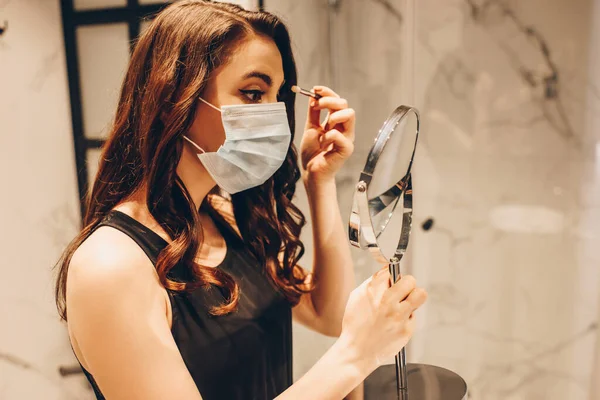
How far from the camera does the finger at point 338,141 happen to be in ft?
3.14

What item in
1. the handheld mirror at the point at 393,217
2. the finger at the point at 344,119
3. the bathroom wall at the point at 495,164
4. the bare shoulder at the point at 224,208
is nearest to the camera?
the handheld mirror at the point at 393,217

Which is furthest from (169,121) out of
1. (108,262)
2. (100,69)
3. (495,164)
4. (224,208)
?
(495,164)

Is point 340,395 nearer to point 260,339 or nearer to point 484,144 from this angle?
point 260,339

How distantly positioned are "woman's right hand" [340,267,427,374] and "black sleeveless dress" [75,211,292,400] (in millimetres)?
207

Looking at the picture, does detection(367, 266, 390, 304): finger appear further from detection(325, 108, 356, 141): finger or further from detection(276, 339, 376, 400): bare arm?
detection(325, 108, 356, 141): finger

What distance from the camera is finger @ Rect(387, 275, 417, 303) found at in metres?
0.72

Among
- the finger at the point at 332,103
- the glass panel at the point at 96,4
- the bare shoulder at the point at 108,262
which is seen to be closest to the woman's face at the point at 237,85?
the finger at the point at 332,103

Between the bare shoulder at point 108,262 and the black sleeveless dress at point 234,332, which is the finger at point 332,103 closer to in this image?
the black sleeveless dress at point 234,332

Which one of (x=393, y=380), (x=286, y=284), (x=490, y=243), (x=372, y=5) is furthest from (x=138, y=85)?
(x=490, y=243)

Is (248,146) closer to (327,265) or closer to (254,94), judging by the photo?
(254,94)

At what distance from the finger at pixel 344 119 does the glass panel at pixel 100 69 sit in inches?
23.9

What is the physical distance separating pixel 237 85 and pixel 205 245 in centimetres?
29

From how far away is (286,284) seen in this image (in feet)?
3.33

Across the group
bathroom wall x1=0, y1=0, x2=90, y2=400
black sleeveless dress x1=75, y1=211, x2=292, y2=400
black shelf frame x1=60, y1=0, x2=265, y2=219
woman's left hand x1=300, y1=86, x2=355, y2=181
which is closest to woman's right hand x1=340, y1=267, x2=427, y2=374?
black sleeveless dress x1=75, y1=211, x2=292, y2=400
